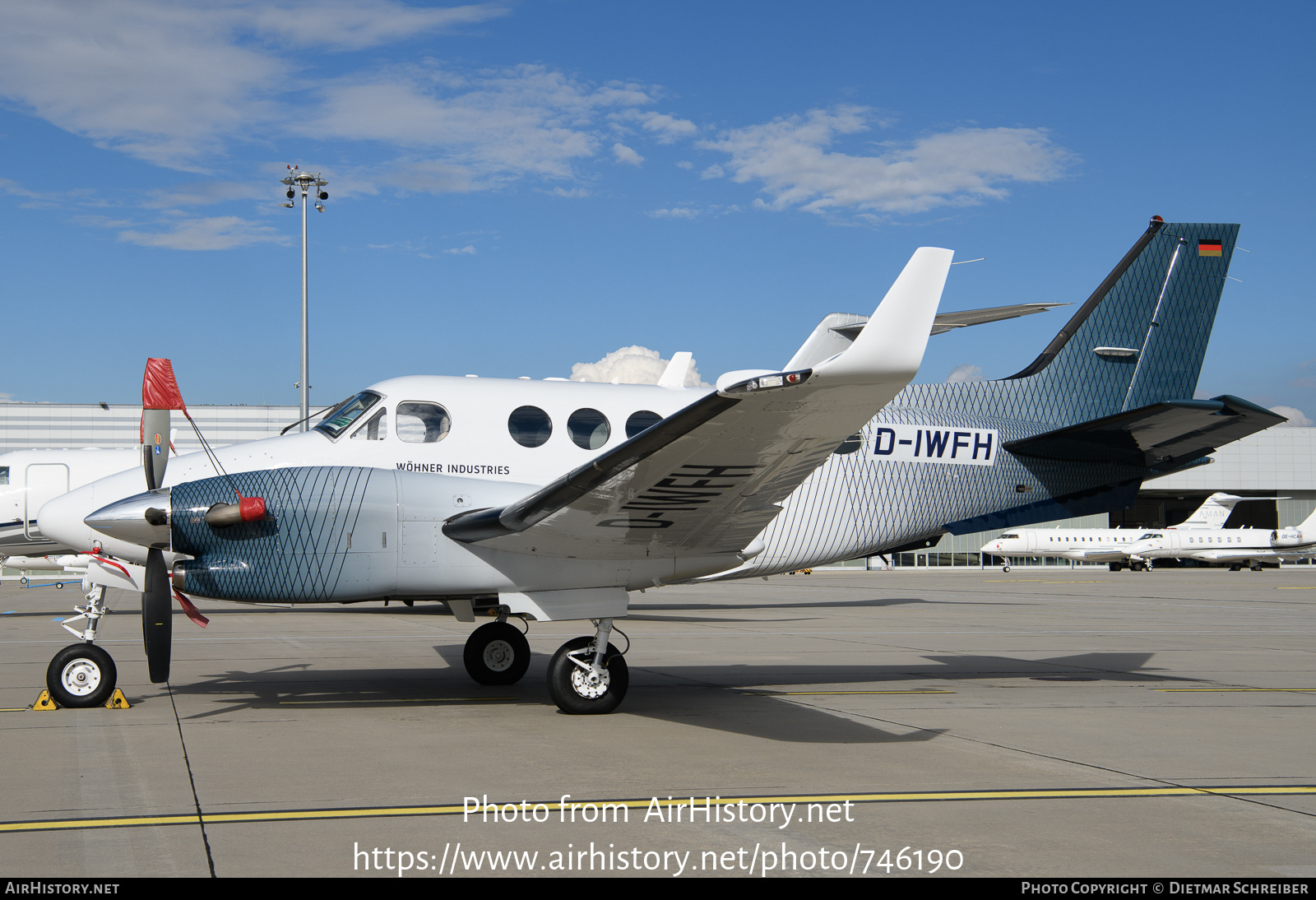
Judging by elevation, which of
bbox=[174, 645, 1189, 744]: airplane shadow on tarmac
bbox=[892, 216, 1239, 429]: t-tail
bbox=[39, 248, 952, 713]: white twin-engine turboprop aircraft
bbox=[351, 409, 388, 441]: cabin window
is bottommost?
bbox=[174, 645, 1189, 744]: airplane shadow on tarmac

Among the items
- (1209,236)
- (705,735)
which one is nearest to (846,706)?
(705,735)

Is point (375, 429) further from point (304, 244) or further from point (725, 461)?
point (304, 244)

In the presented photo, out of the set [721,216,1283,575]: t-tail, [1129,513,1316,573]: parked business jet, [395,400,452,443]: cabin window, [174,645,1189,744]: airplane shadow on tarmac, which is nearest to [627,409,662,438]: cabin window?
[721,216,1283,575]: t-tail

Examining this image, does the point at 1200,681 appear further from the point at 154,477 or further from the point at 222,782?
the point at 154,477

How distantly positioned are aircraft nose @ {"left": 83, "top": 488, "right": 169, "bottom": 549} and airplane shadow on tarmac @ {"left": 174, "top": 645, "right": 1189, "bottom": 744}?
1541mm

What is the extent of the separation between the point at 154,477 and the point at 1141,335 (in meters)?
11.4

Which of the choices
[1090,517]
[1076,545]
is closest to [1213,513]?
[1076,545]

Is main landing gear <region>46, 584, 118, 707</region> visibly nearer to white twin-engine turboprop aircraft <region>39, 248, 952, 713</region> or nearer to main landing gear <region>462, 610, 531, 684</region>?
white twin-engine turboprop aircraft <region>39, 248, 952, 713</region>

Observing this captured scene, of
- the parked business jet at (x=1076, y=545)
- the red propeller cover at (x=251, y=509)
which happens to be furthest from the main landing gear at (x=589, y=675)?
the parked business jet at (x=1076, y=545)

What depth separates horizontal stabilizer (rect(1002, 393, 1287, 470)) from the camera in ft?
31.8

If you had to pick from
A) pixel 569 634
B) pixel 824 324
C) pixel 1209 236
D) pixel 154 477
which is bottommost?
pixel 569 634

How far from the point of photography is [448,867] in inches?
170
